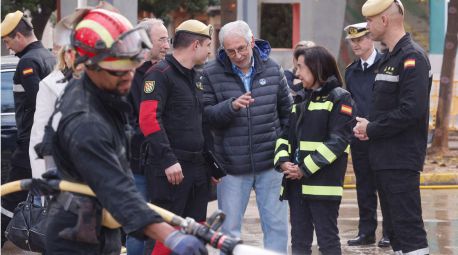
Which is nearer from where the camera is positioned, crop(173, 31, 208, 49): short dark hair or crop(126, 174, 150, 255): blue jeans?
crop(173, 31, 208, 49): short dark hair

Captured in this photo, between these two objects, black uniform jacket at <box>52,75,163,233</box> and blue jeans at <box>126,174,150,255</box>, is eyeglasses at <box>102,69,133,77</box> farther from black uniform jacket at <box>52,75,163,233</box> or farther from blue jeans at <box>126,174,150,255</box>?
blue jeans at <box>126,174,150,255</box>

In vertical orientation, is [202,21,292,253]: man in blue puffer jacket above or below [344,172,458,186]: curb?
above

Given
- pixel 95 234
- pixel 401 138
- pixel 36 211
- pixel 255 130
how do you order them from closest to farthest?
1. pixel 95 234
2. pixel 36 211
3. pixel 401 138
4. pixel 255 130

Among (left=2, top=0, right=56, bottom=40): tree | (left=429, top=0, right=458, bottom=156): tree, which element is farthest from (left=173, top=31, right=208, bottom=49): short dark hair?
(left=2, top=0, right=56, bottom=40): tree

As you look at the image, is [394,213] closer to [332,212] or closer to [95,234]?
[332,212]

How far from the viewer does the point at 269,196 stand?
784cm

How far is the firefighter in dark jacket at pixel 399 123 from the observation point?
700cm

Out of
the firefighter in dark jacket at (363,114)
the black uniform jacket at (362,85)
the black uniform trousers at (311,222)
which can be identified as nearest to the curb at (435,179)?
the firefighter in dark jacket at (363,114)

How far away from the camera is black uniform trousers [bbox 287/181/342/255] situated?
7.20 meters

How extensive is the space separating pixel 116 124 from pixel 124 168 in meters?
0.19

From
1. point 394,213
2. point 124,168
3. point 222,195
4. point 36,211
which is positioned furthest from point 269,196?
point 124,168

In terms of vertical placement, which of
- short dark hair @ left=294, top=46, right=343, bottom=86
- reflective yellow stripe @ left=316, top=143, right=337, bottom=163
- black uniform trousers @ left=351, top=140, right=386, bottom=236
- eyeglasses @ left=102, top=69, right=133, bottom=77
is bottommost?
black uniform trousers @ left=351, top=140, right=386, bottom=236

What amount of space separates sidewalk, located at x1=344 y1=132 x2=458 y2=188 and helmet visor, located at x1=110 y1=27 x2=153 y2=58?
9771 mm

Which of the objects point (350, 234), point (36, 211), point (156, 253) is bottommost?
point (350, 234)
